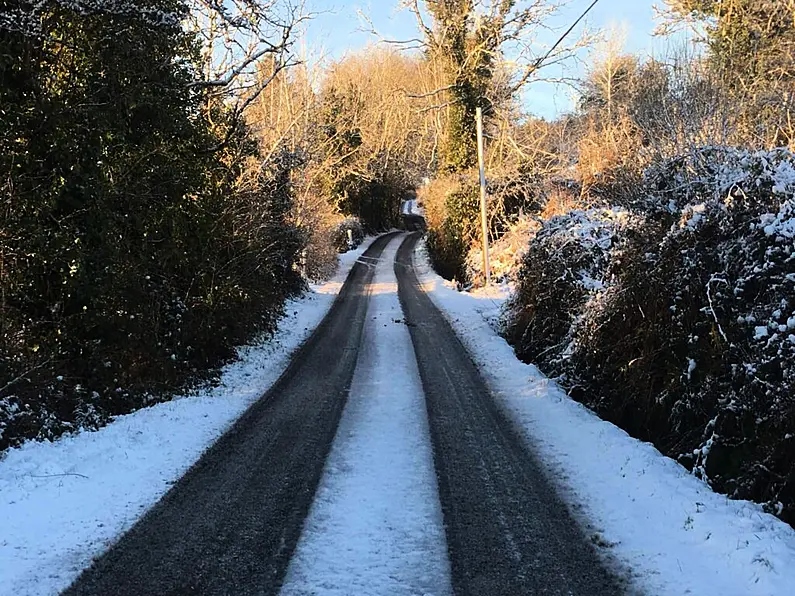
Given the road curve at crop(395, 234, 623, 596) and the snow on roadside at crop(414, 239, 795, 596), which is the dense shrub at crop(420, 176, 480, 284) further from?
the snow on roadside at crop(414, 239, 795, 596)

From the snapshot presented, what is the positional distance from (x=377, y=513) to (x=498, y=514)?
3.24 ft

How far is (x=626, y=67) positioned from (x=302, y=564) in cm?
3706

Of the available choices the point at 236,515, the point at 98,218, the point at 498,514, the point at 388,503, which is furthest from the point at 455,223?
the point at 236,515

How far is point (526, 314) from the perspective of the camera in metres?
12.1

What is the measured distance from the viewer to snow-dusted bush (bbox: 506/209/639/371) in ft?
29.4

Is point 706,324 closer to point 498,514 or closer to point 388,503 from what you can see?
point 498,514

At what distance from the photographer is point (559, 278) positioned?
9.91 metres

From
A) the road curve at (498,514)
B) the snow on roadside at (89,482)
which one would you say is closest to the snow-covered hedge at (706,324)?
the road curve at (498,514)

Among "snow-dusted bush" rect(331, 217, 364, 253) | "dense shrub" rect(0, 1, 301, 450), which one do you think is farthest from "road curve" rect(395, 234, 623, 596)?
"snow-dusted bush" rect(331, 217, 364, 253)

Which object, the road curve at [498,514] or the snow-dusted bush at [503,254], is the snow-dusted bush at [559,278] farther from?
the snow-dusted bush at [503,254]

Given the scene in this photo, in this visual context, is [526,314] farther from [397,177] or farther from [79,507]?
[397,177]

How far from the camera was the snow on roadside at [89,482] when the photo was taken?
409 cm

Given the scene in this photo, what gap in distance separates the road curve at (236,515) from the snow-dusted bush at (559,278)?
399 cm

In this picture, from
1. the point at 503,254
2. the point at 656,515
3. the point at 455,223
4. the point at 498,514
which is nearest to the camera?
the point at 656,515
